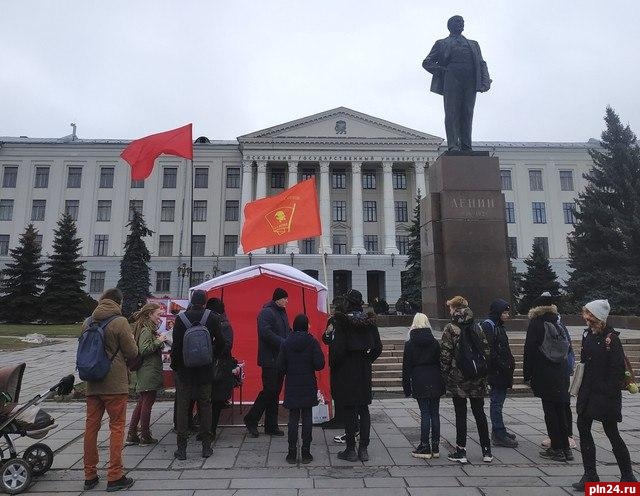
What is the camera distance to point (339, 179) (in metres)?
50.8

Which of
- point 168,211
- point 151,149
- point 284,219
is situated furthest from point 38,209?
point 284,219

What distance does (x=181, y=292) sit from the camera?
46594 mm

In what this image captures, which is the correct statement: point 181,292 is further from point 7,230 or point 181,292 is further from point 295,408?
point 295,408

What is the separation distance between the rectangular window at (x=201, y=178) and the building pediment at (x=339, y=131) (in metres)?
5.87

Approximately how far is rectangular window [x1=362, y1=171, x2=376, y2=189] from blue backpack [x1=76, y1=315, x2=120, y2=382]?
47056mm

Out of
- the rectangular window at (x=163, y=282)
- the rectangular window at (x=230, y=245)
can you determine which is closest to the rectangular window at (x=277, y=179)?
the rectangular window at (x=230, y=245)

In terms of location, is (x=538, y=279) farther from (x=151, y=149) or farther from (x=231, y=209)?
(x=151, y=149)

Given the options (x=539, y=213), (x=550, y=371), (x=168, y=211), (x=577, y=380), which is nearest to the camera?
(x=577, y=380)

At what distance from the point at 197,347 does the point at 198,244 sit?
4548 centimetres

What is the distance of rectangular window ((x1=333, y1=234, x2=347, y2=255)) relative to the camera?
48156 mm

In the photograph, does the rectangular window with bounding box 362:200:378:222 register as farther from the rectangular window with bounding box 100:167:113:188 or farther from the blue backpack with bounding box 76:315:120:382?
the blue backpack with bounding box 76:315:120:382

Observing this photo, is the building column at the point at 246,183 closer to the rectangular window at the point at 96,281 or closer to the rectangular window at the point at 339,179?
the rectangular window at the point at 339,179

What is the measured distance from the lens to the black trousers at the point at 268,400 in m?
6.52

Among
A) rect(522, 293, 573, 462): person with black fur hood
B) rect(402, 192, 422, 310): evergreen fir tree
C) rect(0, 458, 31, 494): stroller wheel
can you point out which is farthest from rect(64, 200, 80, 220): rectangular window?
rect(522, 293, 573, 462): person with black fur hood
